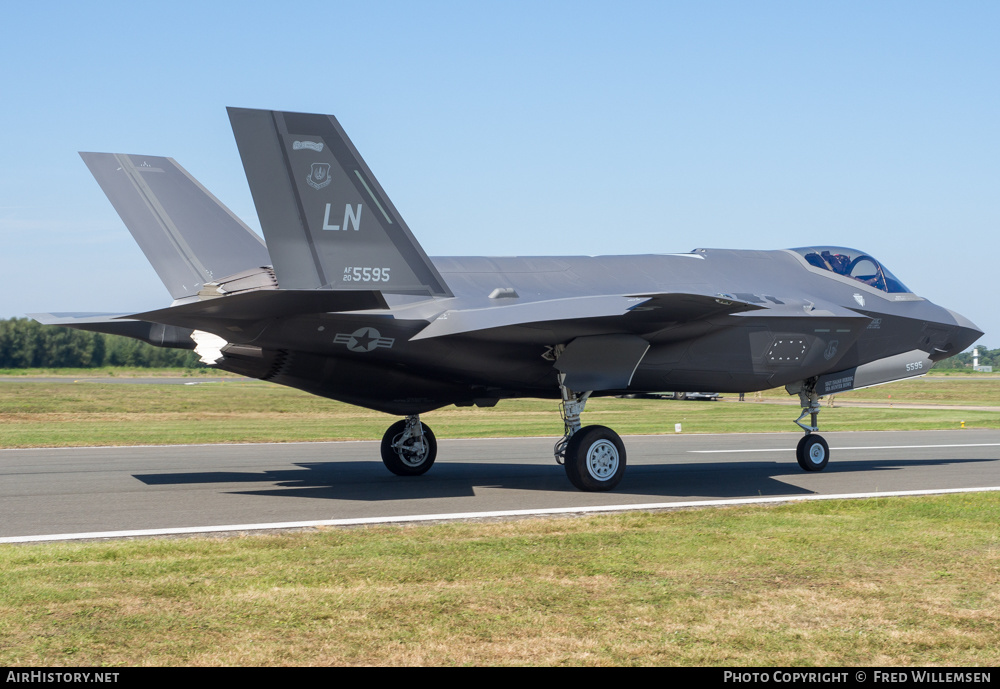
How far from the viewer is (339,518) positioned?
10.1m

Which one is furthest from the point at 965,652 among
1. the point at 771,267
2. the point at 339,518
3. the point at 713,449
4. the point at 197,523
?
the point at 713,449

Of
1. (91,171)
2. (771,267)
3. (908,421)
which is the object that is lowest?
(908,421)

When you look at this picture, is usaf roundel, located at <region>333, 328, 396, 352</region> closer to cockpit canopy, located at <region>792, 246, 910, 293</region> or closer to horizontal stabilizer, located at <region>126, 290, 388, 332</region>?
horizontal stabilizer, located at <region>126, 290, 388, 332</region>

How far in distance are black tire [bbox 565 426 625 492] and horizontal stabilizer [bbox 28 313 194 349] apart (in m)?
5.79

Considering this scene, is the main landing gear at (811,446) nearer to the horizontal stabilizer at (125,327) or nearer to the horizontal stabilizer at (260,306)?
the horizontal stabilizer at (260,306)

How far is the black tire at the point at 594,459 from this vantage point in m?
12.5

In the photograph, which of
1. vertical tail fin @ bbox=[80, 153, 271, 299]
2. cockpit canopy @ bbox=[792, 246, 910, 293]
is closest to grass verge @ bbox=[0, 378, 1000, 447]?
vertical tail fin @ bbox=[80, 153, 271, 299]

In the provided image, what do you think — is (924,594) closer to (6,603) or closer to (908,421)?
(6,603)

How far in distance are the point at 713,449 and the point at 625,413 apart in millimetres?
18453

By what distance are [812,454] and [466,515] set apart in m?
7.99

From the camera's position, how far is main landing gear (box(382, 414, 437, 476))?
15.2m

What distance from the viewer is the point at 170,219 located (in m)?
14.7

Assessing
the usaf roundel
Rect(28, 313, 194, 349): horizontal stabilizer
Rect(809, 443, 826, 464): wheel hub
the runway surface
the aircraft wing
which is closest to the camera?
the runway surface

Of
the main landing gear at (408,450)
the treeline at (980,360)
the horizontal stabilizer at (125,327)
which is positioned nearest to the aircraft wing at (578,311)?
the main landing gear at (408,450)
